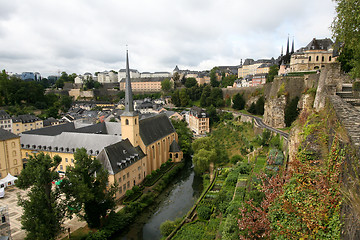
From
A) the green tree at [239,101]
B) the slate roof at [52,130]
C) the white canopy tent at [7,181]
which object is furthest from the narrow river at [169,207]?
the green tree at [239,101]

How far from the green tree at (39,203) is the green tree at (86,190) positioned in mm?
1186

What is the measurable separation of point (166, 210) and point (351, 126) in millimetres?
21400

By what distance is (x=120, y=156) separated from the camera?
2691 centimetres

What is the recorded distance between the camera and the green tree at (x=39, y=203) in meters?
16.3

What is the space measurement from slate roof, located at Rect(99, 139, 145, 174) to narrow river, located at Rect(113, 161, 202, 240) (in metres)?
5.79

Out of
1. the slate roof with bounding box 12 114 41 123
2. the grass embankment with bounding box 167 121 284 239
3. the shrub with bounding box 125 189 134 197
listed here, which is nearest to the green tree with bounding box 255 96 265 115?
the grass embankment with bounding box 167 121 284 239

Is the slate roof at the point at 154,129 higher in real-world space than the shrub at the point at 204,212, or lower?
higher

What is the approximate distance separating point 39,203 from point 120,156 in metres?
10.9

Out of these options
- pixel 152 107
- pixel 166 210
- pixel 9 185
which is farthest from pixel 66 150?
pixel 152 107

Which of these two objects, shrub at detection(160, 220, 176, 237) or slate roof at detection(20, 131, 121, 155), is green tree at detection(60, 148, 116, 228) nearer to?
shrub at detection(160, 220, 176, 237)

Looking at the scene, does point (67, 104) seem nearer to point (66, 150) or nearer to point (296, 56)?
point (66, 150)

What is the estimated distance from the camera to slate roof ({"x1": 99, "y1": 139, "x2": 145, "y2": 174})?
25.0 meters

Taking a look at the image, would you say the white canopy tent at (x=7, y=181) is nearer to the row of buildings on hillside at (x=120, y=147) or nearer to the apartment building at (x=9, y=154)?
the apartment building at (x=9, y=154)

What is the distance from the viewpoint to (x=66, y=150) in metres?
32.2
